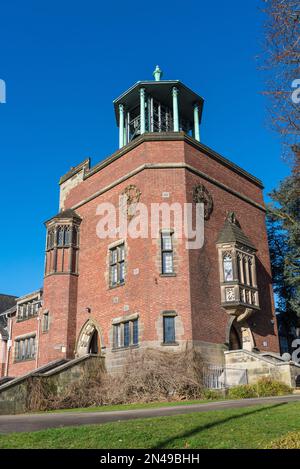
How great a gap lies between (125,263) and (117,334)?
3486 mm

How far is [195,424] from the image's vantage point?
880cm

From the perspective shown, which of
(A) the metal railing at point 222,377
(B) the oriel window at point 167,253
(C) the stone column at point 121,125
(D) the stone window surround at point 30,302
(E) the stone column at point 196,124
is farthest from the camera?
(D) the stone window surround at point 30,302

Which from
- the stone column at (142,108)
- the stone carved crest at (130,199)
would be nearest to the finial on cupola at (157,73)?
the stone column at (142,108)

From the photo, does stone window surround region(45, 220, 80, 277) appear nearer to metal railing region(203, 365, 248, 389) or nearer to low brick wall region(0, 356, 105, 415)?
low brick wall region(0, 356, 105, 415)

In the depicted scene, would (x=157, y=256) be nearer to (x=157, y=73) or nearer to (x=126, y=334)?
(x=126, y=334)

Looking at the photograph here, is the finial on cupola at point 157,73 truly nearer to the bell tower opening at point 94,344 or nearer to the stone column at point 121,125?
the stone column at point 121,125

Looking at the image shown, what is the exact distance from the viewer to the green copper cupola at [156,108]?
27781 mm

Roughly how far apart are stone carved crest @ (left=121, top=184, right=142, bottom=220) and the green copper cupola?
4.53 meters

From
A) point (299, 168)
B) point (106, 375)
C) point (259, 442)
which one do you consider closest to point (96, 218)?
point (106, 375)

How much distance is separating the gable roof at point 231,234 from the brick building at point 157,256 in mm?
64

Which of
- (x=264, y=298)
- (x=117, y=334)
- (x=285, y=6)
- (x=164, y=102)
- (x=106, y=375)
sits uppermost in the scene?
(x=164, y=102)

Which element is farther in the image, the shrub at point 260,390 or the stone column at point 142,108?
the stone column at point 142,108

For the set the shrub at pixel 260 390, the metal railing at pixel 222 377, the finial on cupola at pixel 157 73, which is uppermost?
the finial on cupola at pixel 157 73
